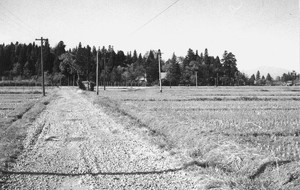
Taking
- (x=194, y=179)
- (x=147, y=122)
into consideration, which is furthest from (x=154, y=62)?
(x=194, y=179)

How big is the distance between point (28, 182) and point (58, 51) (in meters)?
143

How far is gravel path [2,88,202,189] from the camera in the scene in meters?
5.45

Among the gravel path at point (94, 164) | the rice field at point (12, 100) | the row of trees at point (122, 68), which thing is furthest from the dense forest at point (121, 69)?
the gravel path at point (94, 164)

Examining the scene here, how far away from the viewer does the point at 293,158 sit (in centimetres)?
614

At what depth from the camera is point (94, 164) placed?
21.6ft

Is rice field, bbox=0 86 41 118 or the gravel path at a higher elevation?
rice field, bbox=0 86 41 118

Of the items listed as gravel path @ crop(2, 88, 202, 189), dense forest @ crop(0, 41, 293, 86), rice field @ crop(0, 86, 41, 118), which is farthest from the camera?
dense forest @ crop(0, 41, 293, 86)

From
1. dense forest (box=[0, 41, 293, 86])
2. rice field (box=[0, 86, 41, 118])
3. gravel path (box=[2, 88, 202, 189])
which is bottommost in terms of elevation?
gravel path (box=[2, 88, 202, 189])

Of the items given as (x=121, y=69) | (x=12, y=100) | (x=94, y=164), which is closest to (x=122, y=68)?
(x=121, y=69)

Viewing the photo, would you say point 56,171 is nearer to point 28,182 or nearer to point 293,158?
point 28,182

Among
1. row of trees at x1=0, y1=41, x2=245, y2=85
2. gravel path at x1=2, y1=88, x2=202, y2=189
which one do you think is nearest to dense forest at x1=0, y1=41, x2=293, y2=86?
row of trees at x1=0, y1=41, x2=245, y2=85

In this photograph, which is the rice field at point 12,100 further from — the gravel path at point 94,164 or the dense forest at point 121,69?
the dense forest at point 121,69

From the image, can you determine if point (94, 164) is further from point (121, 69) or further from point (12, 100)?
point (121, 69)

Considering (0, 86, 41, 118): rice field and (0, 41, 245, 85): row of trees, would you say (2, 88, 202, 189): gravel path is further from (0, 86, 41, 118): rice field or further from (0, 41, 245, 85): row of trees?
(0, 41, 245, 85): row of trees
